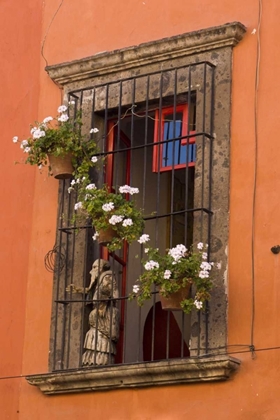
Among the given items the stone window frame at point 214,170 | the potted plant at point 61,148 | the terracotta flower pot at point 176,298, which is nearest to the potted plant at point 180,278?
the terracotta flower pot at point 176,298

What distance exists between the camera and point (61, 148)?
10516 mm

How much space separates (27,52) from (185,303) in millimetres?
3022

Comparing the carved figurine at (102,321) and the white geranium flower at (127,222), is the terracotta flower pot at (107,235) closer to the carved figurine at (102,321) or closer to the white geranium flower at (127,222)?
the white geranium flower at (127,222)

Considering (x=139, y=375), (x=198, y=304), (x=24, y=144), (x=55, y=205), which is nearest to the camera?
(x=198, y=304)

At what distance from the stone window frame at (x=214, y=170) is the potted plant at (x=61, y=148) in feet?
1.58

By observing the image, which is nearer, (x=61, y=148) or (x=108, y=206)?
(x=108, y=206)

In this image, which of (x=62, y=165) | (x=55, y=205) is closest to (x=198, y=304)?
(x=62, y=165)

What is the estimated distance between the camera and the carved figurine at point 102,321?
1024 centimetres

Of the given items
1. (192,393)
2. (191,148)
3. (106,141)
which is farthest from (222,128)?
(192,393)

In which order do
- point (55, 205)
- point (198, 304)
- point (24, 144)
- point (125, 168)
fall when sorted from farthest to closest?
point (125, 168)
point (55, 205)
point (24, 144)
point (198, 304)

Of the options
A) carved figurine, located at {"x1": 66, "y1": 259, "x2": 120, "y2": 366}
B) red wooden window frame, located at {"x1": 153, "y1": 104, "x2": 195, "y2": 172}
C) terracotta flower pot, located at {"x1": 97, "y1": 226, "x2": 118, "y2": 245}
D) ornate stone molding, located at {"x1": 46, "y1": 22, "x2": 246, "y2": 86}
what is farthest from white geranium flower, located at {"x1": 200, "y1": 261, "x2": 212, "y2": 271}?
ornate stone molding, located at {"x1": 46, "y1": 22, "x2": 246, "y2": 86}

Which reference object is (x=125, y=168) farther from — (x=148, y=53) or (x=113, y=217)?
(x=113, y=217)

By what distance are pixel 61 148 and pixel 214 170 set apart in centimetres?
124

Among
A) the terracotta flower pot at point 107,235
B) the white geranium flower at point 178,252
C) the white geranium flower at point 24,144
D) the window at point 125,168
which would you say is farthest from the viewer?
the white geranium flower at point 24,144
